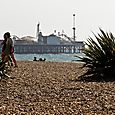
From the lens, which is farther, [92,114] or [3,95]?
[3,95]

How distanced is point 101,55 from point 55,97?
14.8 ft

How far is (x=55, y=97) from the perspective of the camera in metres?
9.44

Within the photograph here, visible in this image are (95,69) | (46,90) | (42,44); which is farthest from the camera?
(42,44)

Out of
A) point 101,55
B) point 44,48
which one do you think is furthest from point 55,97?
point 44,48

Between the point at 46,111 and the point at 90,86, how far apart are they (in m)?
3.40

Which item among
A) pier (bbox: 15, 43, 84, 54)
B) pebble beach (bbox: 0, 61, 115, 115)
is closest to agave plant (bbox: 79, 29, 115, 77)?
pebble beach (bbox: 0, 61, 115, 115)

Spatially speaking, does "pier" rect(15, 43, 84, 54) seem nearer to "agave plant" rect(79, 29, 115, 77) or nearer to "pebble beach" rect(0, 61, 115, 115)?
"agave plant" rect(79, 29, 115, 77)

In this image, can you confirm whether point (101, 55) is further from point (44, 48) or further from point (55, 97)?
point (44, 48)

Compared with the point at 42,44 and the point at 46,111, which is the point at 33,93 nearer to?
the point at 46,111

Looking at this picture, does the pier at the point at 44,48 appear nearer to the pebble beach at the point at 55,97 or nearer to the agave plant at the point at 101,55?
the agave plant at the point at 101,55

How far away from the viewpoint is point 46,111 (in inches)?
308

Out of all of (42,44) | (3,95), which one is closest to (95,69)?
(3,95)

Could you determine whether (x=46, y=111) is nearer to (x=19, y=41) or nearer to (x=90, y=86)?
(x=90, y=86)

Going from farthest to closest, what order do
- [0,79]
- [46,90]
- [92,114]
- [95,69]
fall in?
1. [95,69]
2. [0,79]
3. [46,90]
4. [92,114]
